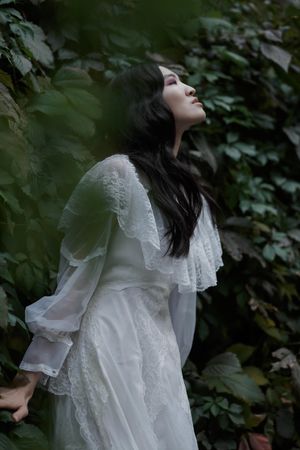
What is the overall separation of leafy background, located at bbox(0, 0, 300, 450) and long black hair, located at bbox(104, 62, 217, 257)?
4.1 inches

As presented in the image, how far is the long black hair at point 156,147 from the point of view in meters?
2.24

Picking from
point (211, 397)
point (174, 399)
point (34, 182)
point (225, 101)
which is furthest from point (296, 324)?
point (34, 182)

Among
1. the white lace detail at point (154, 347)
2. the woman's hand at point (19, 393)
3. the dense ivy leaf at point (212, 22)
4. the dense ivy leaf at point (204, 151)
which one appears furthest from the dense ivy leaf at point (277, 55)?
the woman's hand at point (19, 393)

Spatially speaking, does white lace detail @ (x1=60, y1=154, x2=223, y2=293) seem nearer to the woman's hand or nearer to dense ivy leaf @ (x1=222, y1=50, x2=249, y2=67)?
the woman's hand

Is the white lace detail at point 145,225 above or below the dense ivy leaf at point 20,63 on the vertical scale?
below

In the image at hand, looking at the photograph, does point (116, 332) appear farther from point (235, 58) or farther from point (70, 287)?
point (235, 58)

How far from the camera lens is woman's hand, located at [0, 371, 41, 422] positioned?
6.45 feet

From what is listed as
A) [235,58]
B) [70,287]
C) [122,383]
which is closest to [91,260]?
[70,287]

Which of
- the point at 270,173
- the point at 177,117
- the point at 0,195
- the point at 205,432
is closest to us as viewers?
the point at 0,195

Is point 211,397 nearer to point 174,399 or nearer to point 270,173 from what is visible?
point 174,399

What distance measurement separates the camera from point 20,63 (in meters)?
2.26

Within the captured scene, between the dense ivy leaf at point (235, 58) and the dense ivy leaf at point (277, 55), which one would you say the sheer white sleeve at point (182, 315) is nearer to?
the dense ivy leaf at point (235, 58)

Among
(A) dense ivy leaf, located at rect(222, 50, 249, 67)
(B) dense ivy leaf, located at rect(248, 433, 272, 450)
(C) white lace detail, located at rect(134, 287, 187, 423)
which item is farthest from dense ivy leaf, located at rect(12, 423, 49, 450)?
(A) dense ivy leaf, located at rect(222, 50, 249, 67)

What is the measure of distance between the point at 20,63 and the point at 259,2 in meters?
2.26
